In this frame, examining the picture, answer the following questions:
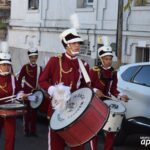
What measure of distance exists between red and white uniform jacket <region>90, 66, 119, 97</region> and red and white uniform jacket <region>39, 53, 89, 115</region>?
1.67 m

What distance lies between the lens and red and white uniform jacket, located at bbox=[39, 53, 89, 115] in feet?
21.3

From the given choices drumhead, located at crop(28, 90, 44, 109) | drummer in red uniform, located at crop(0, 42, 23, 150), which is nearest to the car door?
drumhead, located at crop(28, 90, 44, 109)

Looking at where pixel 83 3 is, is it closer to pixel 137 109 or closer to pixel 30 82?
pixel 30 82

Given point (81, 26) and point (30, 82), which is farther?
point (81, 26)

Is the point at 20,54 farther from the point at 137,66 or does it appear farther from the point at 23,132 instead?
the point at 137,66

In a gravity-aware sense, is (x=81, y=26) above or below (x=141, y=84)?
above

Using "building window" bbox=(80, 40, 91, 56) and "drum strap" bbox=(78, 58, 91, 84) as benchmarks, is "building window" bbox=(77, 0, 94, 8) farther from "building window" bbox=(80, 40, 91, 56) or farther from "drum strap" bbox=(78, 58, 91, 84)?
"drum strap" bbox=(78, 58, 91, 84)

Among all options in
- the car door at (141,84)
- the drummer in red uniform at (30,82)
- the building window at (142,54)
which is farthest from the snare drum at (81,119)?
the building window at (142,54)

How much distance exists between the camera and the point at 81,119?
18.9 feet

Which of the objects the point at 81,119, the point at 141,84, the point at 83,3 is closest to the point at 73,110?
the point at 81,119

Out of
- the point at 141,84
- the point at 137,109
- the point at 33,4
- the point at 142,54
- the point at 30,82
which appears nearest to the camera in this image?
the point at 137,109

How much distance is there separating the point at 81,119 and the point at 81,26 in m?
13.0

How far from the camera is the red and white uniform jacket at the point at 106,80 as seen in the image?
8.23m

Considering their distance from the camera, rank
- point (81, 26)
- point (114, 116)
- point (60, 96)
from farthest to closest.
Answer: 1. point (81, 26)
2. point (114, 116)
3. point (60, 96)
